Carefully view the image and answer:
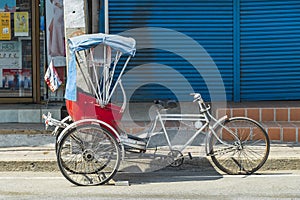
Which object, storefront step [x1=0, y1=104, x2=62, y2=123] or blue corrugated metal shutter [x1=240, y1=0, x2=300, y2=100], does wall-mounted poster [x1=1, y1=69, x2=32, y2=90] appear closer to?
storefront step [x1=0, y1=104, x2=62, y2=123]

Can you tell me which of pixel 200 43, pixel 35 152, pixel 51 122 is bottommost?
pixel 35 152

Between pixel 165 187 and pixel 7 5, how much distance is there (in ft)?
18.2

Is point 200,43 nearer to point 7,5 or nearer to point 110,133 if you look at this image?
point 7,5

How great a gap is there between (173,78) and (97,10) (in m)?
1.97

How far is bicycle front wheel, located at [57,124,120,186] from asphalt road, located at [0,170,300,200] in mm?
167

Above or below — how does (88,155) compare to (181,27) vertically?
below

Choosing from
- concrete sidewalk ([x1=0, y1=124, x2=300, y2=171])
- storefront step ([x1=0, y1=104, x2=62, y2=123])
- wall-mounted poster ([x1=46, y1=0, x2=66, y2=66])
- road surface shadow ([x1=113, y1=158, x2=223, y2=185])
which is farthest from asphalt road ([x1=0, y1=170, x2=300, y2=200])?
wall-mounted poster ([x1=46, y1=0, x2=66, y2=66])

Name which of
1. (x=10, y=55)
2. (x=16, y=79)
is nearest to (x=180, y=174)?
(x=16, y=79)

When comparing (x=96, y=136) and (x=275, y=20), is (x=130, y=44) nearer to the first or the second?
(x=96, y=136)

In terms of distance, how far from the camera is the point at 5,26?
10.6 m

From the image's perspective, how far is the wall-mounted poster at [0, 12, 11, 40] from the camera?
10633mm

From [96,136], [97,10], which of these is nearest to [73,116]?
[96,136]

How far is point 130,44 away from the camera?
279 inches

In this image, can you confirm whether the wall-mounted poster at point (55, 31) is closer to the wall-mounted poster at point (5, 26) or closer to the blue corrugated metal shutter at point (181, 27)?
the wall-mounted poster at point (5, 26)
